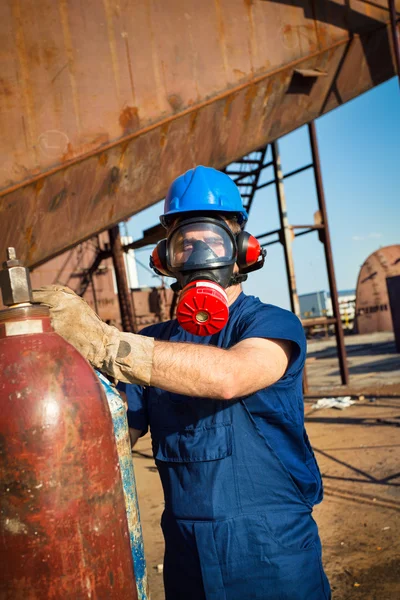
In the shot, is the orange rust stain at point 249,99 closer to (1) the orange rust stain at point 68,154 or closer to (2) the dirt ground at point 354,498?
(1) the orange rust stain at point 68,154

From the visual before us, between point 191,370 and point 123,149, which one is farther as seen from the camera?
point 123,149

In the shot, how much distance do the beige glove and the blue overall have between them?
0.39 meters

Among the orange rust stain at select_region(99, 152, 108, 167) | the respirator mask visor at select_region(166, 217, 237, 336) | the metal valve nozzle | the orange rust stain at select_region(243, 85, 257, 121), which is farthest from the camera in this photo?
the orange rust stain at select_region(243, 85, 257, 121)

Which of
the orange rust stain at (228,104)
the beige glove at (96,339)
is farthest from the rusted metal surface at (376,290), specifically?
the beige glove at (96,339)

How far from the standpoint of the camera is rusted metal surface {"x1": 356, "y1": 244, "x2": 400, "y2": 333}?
23609 mm

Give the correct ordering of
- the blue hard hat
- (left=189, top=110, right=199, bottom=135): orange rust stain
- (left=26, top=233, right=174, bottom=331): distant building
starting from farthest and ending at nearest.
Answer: (left=26, top=233, right=174, bottom=331): distant building < (left=189, top=110, right=199, bottom=135): orange rust stain < the blue hard hat

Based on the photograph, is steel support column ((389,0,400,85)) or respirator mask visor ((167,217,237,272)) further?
steel support column ((389,0,400,85))

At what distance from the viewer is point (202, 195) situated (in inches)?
73.6

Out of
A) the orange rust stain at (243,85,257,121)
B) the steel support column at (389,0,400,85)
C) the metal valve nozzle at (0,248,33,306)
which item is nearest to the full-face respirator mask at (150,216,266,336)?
the metal valve nozzle at (0,248,33,306)

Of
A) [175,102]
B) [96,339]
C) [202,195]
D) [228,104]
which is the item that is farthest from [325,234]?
[96,339]

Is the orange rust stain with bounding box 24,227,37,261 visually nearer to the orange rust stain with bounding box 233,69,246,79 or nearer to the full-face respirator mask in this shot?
the full-face respirator mask

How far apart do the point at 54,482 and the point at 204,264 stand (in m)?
0.82

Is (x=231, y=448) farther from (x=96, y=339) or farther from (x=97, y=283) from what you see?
(x=97, y=283)

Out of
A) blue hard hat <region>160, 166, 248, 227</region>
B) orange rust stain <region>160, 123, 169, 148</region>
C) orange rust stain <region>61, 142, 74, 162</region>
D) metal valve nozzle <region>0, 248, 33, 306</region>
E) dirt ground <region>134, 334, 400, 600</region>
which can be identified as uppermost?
orange rust stain <region>160, 123, 169, 148</region>
